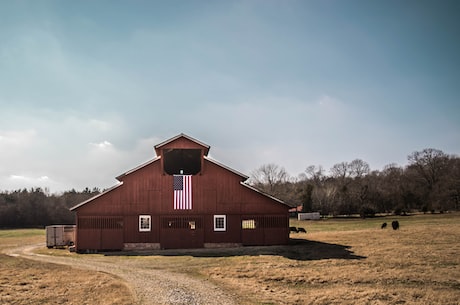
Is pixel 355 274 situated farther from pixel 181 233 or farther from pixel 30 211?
pixel 30 211

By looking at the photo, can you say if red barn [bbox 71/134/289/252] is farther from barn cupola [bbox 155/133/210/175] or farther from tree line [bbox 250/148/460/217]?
tree line [bbox 250/148/460/217]

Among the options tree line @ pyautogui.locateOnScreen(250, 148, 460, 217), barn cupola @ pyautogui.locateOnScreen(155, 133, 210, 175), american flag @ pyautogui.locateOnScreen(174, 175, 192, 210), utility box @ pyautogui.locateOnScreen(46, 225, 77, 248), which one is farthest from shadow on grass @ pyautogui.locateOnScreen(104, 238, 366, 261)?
tree line @ pyautogui.locateOnScreen(250, 148, 460, 217)

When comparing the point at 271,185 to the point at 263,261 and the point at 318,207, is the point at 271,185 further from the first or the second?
the point at 263,261

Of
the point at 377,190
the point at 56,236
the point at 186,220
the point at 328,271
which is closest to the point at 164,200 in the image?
the point at 186,220

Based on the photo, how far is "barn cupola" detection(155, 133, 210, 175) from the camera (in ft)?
124

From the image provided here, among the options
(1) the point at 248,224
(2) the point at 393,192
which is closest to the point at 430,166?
(2) the point at 393,192

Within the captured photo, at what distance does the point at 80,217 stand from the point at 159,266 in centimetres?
1259

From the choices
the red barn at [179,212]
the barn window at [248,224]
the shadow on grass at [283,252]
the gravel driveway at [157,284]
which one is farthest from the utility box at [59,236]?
the barn window at [248,224]

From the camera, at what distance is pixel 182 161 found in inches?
1738

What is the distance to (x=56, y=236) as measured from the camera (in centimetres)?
4103

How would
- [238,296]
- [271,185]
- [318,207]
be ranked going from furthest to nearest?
[271,185] < [318,207] < [238,296]

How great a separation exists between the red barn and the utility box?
566 cm

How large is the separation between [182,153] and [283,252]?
15.2 metres

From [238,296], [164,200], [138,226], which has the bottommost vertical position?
[238,296]
